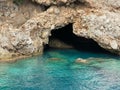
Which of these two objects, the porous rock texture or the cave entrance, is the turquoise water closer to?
the porous rock texture

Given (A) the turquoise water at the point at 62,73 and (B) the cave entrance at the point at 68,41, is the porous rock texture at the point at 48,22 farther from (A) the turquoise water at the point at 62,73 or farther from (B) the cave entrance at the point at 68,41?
(B) the cave entrance at the point at 68,41

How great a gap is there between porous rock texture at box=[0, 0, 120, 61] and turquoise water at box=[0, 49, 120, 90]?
152 centimetres

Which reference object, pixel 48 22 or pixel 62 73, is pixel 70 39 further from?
pixel 62 73

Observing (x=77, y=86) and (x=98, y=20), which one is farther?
(x=98, y=20)

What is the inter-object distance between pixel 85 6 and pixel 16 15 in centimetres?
691

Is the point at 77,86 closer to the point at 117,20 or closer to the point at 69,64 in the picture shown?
the point at 69,64

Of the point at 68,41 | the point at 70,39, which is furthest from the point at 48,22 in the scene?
the point at 70,39

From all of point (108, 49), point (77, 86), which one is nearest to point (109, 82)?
point (77, 86)

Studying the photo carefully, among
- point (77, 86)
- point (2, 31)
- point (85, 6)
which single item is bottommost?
point (77, 86)

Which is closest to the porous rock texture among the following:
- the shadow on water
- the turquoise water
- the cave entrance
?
the turquoise water

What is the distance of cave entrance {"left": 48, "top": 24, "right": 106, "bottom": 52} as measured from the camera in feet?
123

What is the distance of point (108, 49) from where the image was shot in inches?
1299

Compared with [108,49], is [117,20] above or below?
above

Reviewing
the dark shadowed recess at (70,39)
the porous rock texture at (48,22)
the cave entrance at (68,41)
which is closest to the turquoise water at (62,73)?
the porous rock texture at (48,22)
